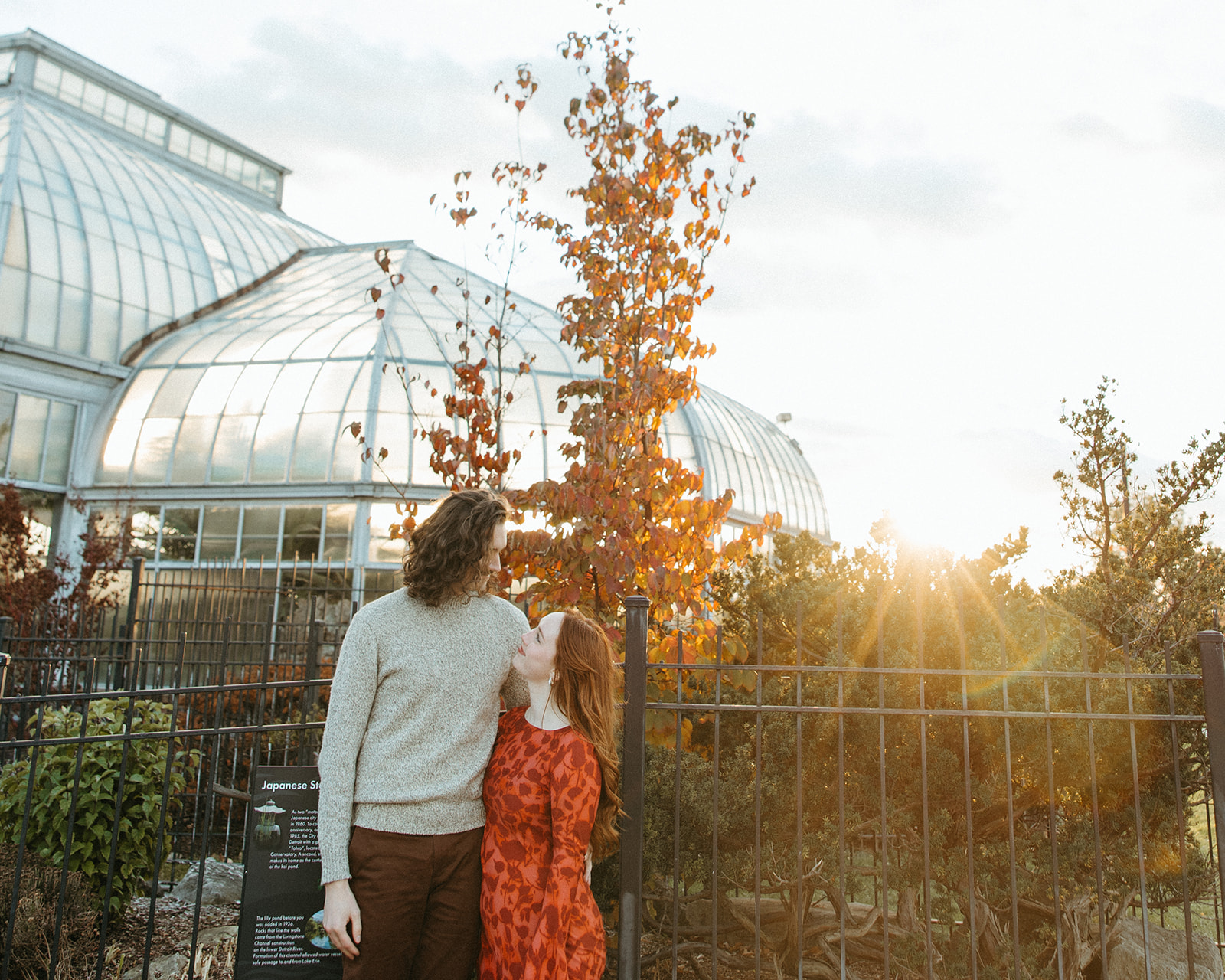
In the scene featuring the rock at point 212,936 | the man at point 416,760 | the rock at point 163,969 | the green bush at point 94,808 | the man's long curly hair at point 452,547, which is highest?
the man's long curly hair at point 452,547

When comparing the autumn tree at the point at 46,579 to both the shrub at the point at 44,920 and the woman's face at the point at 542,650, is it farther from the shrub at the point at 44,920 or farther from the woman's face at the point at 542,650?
the woman's face at the point at 542,650

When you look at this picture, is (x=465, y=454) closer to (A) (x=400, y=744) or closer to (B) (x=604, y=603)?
(B) (x=604, y=603)

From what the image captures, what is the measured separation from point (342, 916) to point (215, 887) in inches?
196

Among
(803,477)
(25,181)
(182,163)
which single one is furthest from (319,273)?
(803,477)

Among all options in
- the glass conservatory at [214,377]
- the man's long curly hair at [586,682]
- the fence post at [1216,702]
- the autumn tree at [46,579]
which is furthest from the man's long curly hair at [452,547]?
the glass conservatory at [214,377]

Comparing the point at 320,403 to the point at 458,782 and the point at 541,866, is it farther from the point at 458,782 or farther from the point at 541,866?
the point at 541,866

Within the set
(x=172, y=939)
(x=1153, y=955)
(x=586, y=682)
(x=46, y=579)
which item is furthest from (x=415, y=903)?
(x=46, y=579)

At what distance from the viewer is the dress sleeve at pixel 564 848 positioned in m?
2.48

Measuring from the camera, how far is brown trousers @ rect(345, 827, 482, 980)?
7.97 ft

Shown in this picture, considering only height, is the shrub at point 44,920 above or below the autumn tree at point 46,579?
below

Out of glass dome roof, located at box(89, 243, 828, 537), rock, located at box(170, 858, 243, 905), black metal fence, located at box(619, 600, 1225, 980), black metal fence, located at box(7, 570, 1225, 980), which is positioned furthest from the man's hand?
glass dome roof, located at box(89, 243, 828, 537)

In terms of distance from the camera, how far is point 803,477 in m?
23.6

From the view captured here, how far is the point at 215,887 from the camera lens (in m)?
6.46

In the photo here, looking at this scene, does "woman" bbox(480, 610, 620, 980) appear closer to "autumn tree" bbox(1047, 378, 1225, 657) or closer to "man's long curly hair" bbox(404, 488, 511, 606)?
"man's long curly hair" bbox(404, 488, 511, 606)
